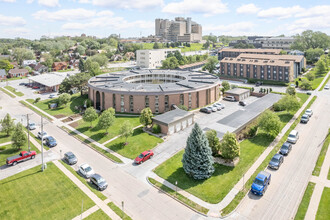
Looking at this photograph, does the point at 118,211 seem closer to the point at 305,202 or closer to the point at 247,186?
the point at 247,186

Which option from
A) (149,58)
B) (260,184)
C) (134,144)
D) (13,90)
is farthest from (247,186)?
(149,58)

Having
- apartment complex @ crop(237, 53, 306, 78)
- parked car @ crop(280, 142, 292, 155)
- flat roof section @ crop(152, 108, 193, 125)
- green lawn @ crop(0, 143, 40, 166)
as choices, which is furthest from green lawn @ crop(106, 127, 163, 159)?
apartment complex @ crop(237, 53, 306, 78)

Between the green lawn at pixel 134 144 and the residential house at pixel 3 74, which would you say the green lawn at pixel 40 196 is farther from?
the residential house at pixel 3 74

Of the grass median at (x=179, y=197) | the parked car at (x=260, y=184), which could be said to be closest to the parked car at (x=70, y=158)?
the grass median at (x=179, y=197)

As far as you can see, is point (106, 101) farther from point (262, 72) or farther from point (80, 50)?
point (80, 50)

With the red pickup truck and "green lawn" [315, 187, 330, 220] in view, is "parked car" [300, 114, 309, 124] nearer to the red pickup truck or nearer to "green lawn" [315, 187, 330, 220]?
"green lawn" [315, 187, 330, 220]

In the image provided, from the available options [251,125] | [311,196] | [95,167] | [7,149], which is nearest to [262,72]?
[251,125]

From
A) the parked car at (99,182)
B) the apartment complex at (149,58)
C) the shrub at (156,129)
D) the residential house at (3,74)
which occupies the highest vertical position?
the apartment complex at (149,58)
